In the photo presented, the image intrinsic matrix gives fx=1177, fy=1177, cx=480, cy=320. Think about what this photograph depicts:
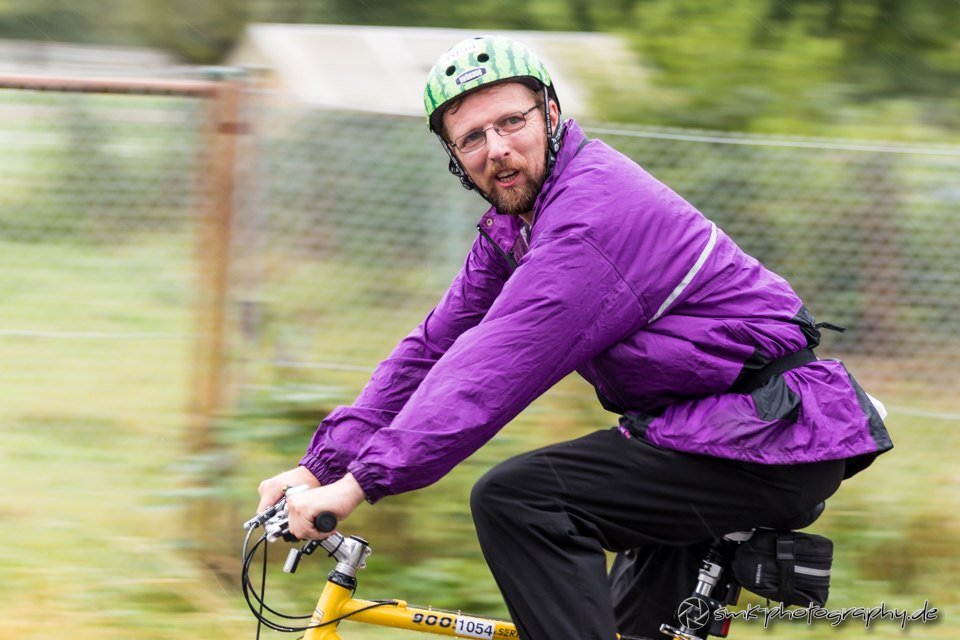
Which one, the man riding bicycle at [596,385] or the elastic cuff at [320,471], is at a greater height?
the man riding bicycle at [596,385]

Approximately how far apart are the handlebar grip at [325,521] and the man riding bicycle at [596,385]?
0.08 feet

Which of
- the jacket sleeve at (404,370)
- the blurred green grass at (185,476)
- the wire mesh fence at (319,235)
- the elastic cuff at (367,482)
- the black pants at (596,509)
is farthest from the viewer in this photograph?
the wire mesh fence at (319,235)

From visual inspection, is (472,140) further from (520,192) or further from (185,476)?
(185,476)

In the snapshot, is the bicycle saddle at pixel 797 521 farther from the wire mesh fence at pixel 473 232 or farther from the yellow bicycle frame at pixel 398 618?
the wire mesh fence at pixel 473 232

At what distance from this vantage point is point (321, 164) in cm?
489

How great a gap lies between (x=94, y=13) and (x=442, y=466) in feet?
41.0

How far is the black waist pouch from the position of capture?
2.99 m

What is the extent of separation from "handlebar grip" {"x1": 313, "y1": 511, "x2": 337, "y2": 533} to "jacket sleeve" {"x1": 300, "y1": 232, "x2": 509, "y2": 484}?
0.37 meters

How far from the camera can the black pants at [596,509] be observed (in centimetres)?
281

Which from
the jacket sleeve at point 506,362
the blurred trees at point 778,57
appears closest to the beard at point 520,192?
the jacket sleeve at point 506,362

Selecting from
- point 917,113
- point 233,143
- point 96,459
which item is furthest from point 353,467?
point 917,113

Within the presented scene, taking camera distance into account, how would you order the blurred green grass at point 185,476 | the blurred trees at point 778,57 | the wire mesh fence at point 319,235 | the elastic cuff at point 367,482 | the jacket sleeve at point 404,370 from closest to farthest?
the elastic cuff at point 367,482 → the jacket sleeve at point 404,370 → the blurred green grass at point 185,476 → the wire mesh fence at point 319,235 → the blurred trees at point 778,57

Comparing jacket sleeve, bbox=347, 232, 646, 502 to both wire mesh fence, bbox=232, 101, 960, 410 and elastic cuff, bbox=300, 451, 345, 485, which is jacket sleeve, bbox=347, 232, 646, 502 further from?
wire mesh fence, bbox=232, 101, 960, 410

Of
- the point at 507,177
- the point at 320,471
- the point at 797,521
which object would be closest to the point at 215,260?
the point at 320,471
